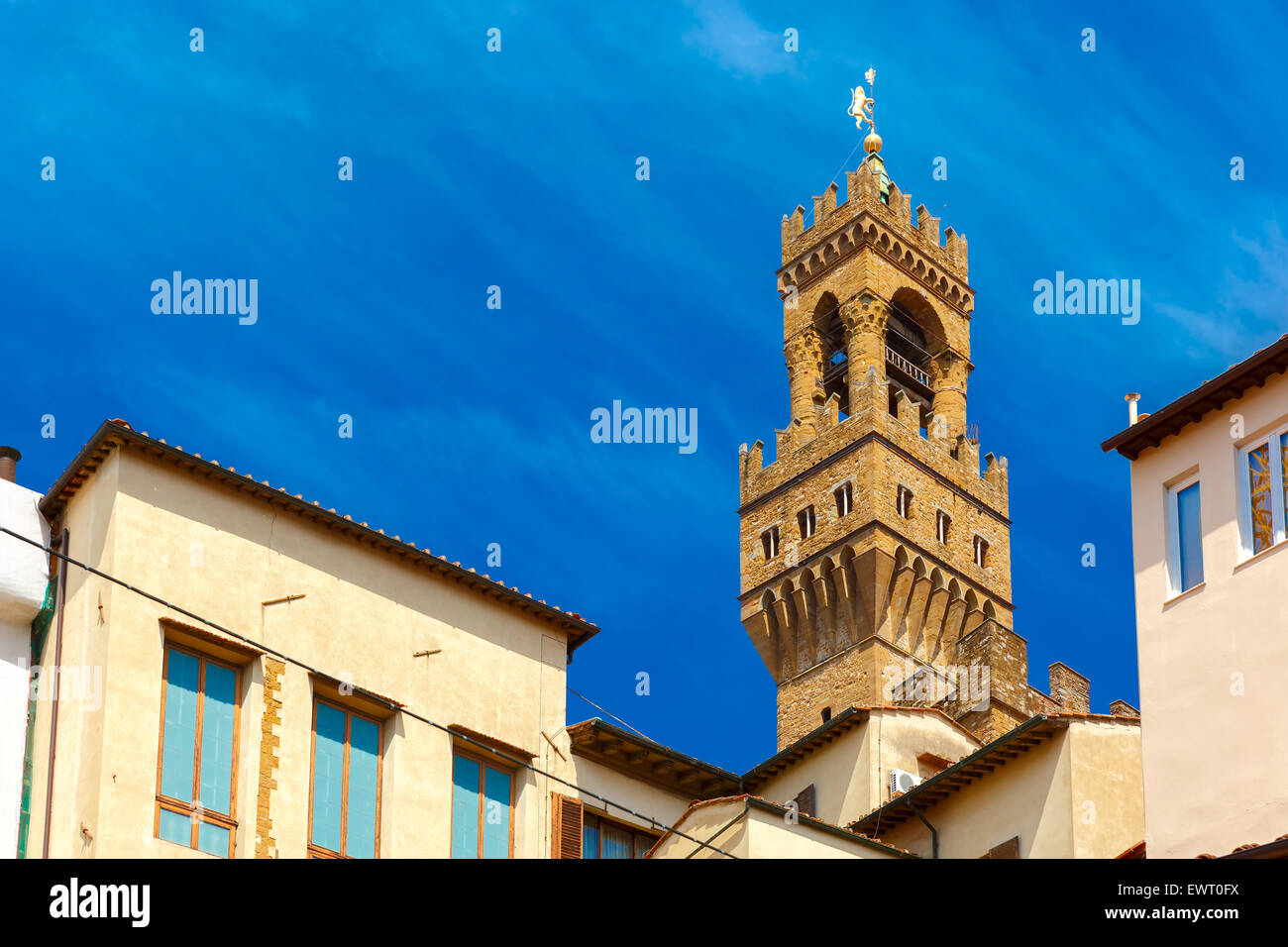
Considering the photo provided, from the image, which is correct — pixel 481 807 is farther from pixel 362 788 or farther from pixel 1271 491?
pixel 1271 491

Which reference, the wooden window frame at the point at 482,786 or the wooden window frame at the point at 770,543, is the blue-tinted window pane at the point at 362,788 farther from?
the wooden window frame at the point at 770,543

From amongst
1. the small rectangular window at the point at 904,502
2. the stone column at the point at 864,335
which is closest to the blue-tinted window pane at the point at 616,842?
the small rectangular window at the point at 904,502

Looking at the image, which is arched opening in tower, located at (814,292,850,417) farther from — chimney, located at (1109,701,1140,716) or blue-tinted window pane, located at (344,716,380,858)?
blue-tinted window pane, located at (344,716,380,858)

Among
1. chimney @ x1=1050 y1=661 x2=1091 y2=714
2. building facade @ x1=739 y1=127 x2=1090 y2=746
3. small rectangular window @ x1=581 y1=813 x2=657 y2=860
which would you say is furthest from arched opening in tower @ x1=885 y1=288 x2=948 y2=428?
small rectangular window @ x1=581 y1=813 x2=657 y2=860

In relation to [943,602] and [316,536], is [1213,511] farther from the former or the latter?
[943,602]

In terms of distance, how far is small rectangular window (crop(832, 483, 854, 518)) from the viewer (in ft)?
214

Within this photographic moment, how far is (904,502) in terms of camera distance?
2591 inches

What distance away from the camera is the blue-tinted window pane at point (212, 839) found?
24.1 metres

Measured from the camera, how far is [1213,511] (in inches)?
1003

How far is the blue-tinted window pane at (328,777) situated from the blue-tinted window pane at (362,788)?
0.48 feet

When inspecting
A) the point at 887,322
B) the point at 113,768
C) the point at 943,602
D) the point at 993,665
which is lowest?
the point at 113,768

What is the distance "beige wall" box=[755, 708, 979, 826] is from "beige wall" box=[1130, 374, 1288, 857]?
11.9 metres
